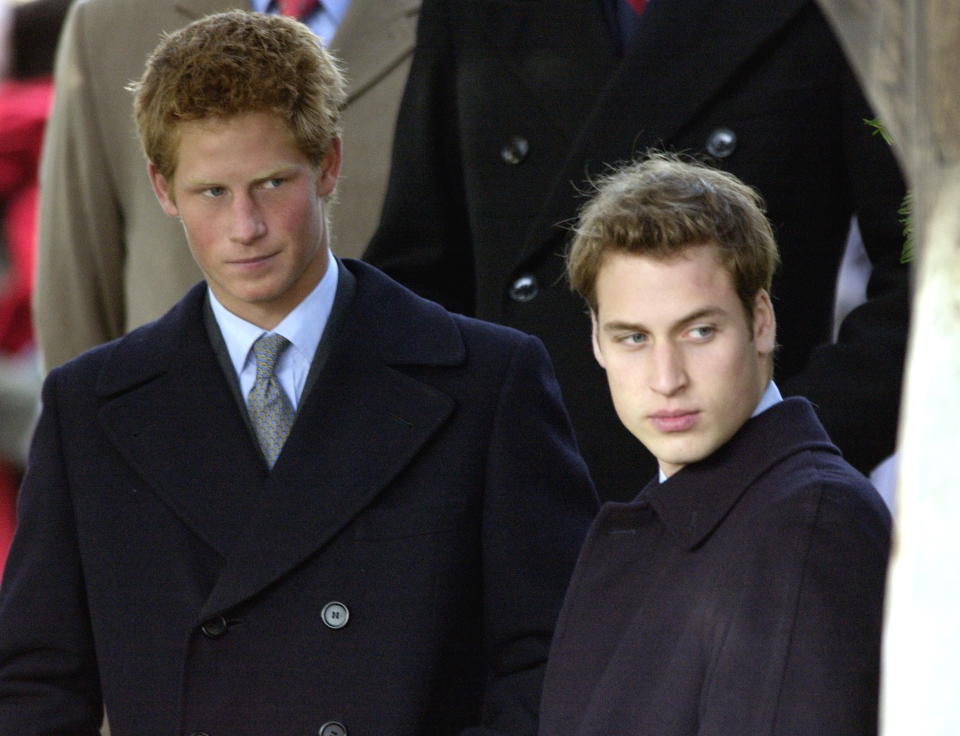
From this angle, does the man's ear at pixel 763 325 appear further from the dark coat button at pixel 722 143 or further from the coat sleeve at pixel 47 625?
the coat sleeve at pixel 47 625

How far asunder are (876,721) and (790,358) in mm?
1263

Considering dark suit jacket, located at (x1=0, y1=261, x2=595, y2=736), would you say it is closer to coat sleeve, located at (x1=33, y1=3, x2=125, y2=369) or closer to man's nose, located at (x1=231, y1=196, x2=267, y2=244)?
man's nose, located at (x1=231, y1=196, x2=267, y2=244)

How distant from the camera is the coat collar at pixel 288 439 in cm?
262

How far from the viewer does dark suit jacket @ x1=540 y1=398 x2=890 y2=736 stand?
6.33 ft

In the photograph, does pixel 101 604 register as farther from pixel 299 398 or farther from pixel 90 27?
pixel 90 27

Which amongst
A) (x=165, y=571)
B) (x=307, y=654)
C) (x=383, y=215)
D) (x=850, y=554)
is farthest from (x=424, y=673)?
(x=383, y=215)

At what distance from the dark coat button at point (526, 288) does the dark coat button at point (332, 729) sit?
92 cm

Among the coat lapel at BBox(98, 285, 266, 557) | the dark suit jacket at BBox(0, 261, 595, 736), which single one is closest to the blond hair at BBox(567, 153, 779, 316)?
the dark suit jacket at BBox(0, 261, 595, 736)

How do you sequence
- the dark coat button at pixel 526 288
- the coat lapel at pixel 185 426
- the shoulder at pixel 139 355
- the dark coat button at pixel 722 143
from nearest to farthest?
the coat lapel at pixel 185 426
the shoulder at pixel 139 355
the dark coat button at pixel 722 143
the dark coat button at pixel 526 288

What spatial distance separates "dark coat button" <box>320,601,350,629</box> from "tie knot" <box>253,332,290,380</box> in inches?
13.9

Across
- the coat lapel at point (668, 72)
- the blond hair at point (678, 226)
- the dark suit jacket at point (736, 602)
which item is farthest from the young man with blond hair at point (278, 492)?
the coat lapel at point (668, 72)

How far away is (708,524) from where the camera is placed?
2.16 meters

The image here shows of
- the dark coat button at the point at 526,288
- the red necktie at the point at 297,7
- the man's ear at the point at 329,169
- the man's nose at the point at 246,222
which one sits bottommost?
the dark coat button at the point at 526,288

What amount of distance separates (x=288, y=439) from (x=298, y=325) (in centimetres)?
16
